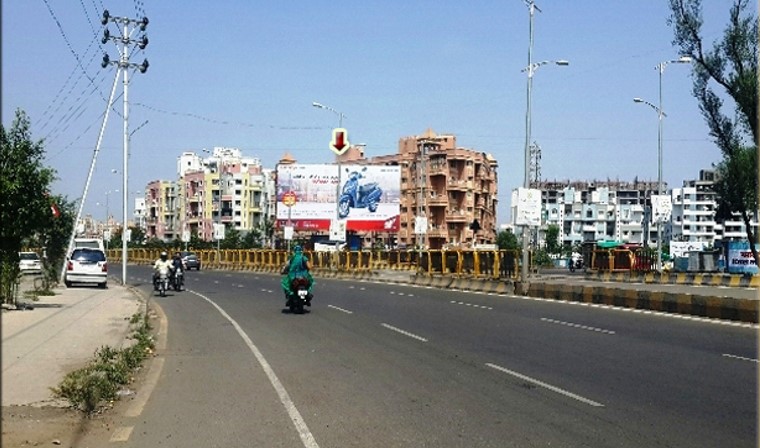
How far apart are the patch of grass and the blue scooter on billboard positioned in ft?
199

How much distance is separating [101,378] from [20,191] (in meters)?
10.9

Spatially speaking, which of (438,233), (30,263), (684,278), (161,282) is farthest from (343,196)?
(161,282)

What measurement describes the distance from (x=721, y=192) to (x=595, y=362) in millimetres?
35622

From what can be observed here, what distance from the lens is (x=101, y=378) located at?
422 inches

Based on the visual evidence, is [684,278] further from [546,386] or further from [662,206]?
[546,386]

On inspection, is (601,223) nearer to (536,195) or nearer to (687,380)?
(536,195)

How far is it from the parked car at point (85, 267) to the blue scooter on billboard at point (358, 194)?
132ft

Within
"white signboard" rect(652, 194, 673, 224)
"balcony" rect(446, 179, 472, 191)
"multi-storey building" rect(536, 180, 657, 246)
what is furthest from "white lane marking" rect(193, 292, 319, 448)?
"multi-storey building" rect(536, 180, 657, 246)

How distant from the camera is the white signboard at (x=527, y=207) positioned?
1231 inches

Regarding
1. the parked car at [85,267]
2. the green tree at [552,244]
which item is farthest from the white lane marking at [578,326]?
the green tree at [552,244]

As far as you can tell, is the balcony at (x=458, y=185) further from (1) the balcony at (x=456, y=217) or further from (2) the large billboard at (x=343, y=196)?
(2) the large billboard at (x=343, y=196)

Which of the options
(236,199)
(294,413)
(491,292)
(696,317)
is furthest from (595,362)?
(236,199)

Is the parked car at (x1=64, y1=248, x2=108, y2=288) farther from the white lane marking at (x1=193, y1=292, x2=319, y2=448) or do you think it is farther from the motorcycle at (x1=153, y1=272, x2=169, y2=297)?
the white lane marking at (x1=193, y1=292, x2=319, y2=448)

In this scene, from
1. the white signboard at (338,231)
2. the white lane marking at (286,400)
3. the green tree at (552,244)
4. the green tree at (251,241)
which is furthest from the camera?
the green tree at (552,244)
